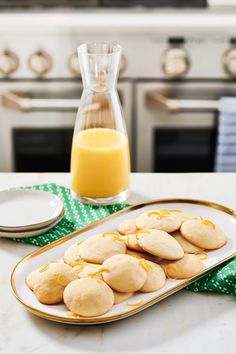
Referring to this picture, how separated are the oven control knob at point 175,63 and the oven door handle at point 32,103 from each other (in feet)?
1.06

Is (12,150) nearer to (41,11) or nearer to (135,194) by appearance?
(41,11)

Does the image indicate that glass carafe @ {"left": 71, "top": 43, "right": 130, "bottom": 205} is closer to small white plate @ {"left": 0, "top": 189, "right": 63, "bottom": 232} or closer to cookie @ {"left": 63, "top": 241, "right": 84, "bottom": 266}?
small white plate @ {"left": 0, "top": 189, "right": 63, "bottom": 232}

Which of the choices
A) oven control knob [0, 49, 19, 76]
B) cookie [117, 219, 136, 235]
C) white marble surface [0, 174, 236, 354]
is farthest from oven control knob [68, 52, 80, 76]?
white marble surface [0, 174, 236, 354]

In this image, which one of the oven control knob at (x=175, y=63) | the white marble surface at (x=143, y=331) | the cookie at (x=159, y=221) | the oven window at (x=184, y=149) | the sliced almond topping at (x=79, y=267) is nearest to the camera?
the white marble surface at (x=143, y=331)

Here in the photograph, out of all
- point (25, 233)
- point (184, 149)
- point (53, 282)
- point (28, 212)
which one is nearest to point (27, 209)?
point (28, 212)

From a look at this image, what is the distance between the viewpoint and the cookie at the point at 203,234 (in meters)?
1.08

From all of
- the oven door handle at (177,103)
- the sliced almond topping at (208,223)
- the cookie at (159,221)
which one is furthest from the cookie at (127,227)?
the oven door handle at (177,103)

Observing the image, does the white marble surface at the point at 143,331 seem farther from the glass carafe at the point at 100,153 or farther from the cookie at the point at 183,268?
the glass carafe at the point at 100,153

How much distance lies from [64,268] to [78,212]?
32 centimetres

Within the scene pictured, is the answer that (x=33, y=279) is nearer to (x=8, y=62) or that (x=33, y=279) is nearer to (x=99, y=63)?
(x=99, y=63)

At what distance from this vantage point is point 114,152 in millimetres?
1334

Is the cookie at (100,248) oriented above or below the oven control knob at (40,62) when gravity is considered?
below

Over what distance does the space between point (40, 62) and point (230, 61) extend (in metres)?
0.64

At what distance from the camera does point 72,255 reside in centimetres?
104
